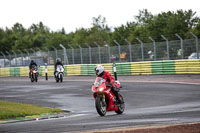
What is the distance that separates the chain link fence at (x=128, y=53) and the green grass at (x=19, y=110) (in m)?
14.6

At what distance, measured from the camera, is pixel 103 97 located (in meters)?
11.6

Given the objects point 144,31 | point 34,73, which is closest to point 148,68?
point 34,73

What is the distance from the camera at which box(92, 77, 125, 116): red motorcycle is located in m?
11.4

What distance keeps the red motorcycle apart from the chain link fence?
16.2m

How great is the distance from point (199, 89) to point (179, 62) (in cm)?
1000

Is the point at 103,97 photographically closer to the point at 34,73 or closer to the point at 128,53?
the point at 34,73

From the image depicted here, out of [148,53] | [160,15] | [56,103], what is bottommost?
[56,103]

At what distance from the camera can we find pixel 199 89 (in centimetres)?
1834

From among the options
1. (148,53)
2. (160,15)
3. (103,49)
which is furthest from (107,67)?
(160,15)

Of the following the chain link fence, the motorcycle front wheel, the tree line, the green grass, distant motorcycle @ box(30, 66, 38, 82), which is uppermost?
the tree line

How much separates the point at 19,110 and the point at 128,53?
61.5 feet

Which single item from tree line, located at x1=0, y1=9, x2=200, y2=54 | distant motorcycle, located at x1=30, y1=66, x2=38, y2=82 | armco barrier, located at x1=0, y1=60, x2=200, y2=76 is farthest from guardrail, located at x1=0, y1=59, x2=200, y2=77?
tree line, located at x1=0, y1=9, x2=200, y2=54

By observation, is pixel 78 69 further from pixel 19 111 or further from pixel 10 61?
pixel 19 111

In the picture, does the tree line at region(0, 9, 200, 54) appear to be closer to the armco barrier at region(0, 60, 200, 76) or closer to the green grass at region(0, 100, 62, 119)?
the armco barrier at region(0, 60, 200, 76)
